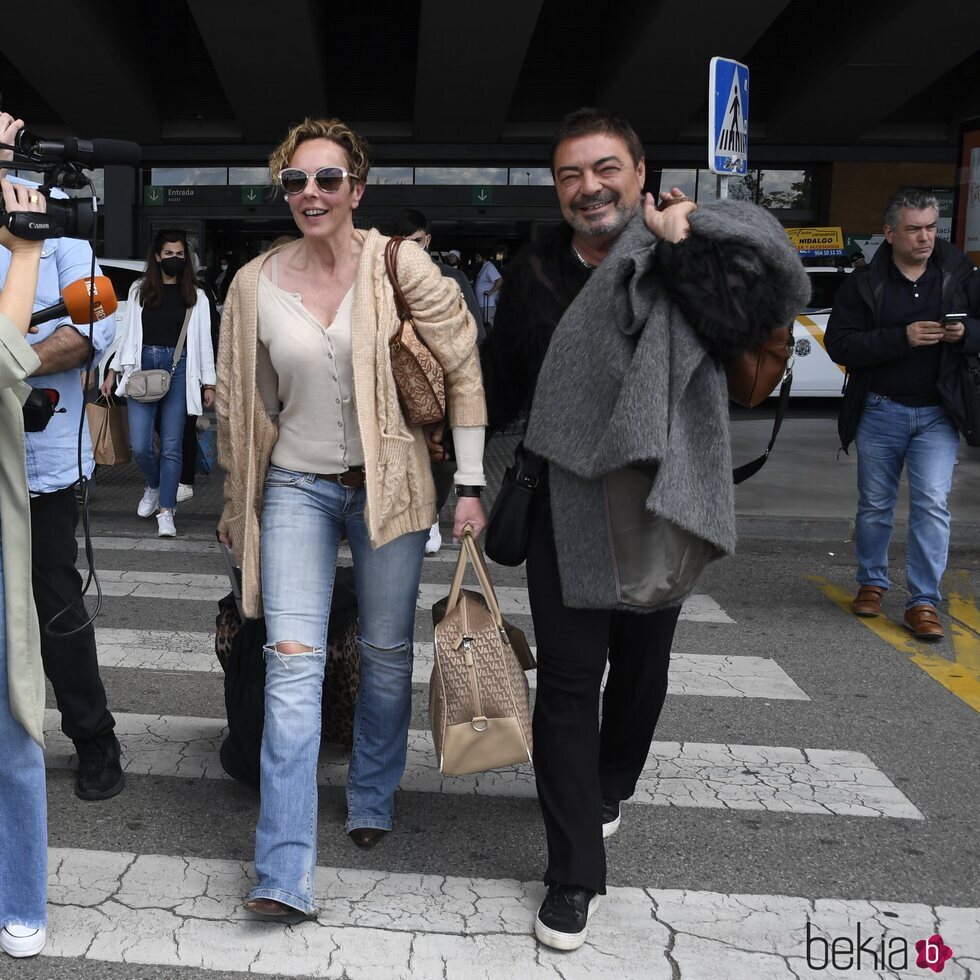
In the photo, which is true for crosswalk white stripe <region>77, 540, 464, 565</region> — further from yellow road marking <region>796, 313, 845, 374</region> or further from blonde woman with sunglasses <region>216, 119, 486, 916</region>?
yellow road marking <region>796, 313, 845, 374</region>

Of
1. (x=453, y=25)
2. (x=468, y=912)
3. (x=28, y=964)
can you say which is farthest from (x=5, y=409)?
(x=453, y=25)

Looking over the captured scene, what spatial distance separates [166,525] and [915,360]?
4.57 metres

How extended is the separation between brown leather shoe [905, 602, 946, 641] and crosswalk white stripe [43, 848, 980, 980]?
2.61 meters

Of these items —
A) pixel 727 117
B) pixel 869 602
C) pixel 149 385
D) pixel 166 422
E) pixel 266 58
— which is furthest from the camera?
pixel 266 58

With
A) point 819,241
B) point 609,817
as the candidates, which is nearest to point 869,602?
point 609,817

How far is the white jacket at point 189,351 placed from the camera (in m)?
7.70

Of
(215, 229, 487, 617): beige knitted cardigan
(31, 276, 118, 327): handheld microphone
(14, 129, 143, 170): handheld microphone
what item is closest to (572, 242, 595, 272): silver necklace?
(215, 229, 487, 617): beige knitted cardigan

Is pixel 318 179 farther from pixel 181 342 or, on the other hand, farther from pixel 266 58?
pixel 266 58

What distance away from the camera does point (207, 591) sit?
248 inches

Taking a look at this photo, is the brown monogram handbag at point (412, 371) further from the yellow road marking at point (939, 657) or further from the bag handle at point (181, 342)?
the bag handle at point (181, 342)

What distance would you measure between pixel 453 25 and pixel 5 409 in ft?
49.6

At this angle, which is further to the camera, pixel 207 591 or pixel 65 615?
pixel 207 591

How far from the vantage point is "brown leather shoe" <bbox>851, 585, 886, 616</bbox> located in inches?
234

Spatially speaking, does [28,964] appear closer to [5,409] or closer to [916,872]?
[5,409]
